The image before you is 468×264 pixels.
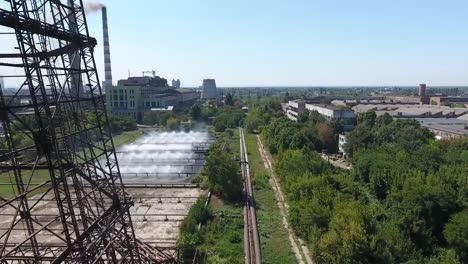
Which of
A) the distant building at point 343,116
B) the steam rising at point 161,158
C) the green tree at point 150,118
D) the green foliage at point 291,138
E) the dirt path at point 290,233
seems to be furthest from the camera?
the green tree at point 150,118

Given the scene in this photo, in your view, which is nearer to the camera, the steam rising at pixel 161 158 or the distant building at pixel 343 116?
the steam rising at pixel 161 158

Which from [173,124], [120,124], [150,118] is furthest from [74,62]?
[150,118]

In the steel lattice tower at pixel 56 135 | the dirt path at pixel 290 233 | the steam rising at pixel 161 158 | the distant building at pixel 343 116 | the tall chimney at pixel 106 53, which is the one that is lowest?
the steam rising at pixel 161 158

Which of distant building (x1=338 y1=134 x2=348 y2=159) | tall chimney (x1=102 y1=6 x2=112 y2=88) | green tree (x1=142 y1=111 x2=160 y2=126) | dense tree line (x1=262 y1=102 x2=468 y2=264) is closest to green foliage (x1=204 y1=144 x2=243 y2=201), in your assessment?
dense tree line (x1=262 y1=102 x2=468 y2=264)

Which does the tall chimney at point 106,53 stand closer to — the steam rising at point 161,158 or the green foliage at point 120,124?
the green foliage at point 120,124

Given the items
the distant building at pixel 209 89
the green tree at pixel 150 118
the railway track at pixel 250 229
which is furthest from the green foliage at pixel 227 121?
the distant building at pixel 209 89
